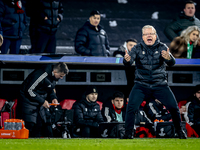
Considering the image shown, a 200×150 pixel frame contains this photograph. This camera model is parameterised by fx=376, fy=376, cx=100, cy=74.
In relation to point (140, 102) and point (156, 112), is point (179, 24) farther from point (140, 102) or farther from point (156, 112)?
point (140, 102)

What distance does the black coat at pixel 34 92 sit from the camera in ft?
19.5

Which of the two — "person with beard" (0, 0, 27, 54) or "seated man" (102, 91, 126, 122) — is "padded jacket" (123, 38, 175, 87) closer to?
"seated man" (102, 91, 126, 122)

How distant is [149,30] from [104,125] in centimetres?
Answer: 183

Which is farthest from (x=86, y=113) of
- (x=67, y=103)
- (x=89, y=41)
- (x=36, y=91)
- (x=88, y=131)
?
(x=89, y=41)

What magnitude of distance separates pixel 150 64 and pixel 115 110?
2031 mm

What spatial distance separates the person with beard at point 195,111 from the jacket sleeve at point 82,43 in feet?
6.82

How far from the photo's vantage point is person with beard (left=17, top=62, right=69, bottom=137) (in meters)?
5.96

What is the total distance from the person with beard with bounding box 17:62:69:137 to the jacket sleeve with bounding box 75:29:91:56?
2.99 feet

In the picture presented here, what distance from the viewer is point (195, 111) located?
263 inches

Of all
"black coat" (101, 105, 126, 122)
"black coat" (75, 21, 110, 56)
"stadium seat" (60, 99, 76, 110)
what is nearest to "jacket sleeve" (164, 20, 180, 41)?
"black coat" (75, 21, 110, 56)

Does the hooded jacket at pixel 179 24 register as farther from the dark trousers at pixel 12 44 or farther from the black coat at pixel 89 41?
the dark trousers at pixel 12 44

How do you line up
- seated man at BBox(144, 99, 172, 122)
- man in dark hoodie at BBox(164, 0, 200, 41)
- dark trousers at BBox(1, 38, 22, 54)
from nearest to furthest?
seated man at BBox(144, 99, 172, 122) → dark trousers at BBox(1, 38, 22, 54) → man in dark hoodie at BBox(164, 0, 200, 41)

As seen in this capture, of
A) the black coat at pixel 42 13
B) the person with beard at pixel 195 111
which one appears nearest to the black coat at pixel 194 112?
the person with beard at pixel 195 111

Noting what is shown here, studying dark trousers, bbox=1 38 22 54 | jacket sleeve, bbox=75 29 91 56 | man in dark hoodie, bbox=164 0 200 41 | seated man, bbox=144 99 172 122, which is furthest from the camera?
man in dark hoodie, bbox=164 0 200 41
